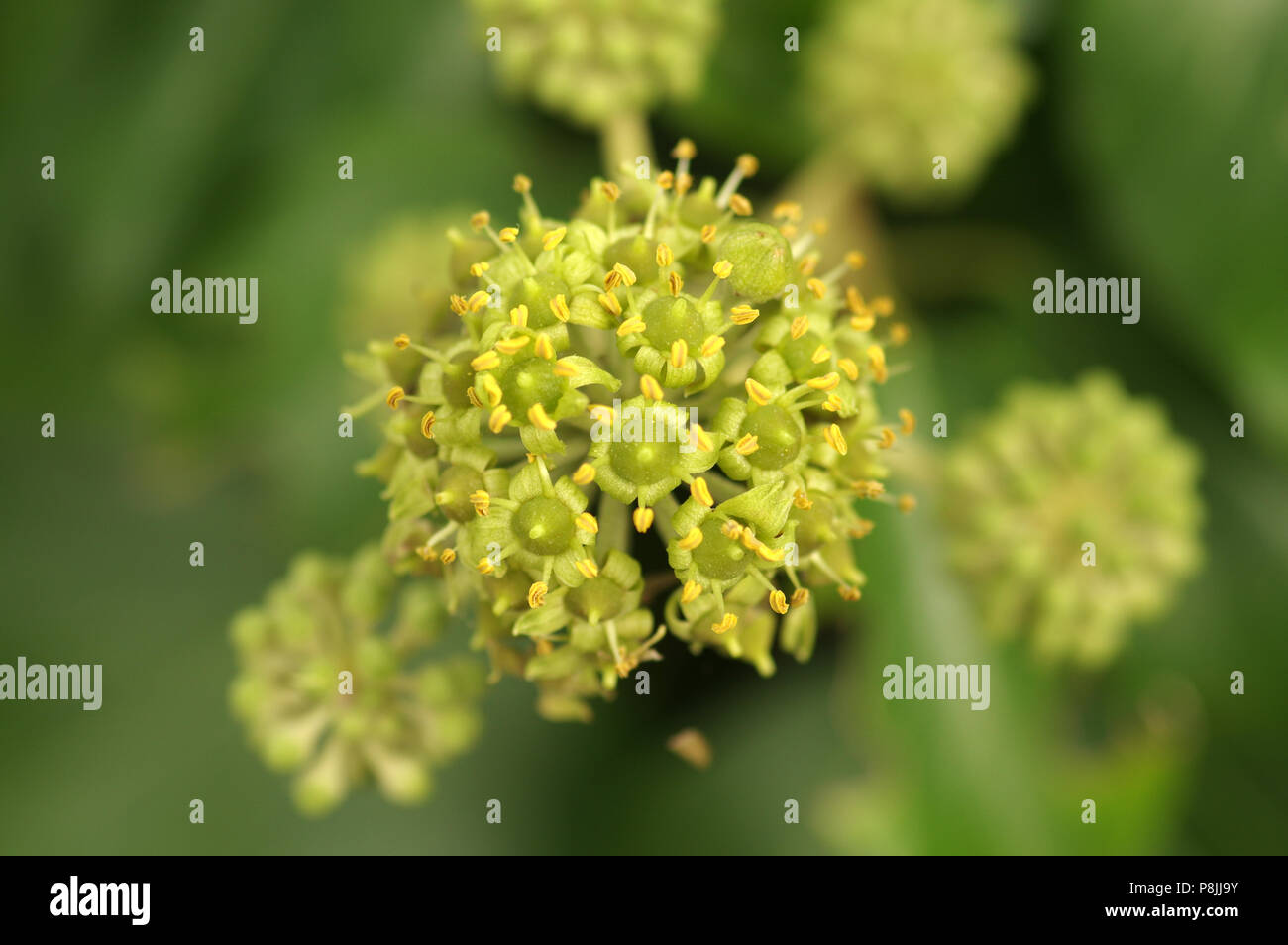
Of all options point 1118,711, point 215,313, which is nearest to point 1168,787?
point 1118,711

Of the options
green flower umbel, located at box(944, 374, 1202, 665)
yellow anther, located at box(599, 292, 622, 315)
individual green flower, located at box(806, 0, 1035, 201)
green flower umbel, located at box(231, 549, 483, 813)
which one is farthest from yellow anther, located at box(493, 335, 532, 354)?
individual green flower, located at box(806, 0, 1035, 201)

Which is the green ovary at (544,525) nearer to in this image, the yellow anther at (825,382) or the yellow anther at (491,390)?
the yellow anther at (491,390)

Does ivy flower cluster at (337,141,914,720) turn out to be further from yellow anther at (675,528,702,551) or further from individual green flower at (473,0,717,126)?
individual green flower at (473,0,717,126)

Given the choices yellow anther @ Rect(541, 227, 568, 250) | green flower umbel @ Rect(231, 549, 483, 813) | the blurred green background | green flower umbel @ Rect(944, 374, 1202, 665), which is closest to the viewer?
yellow anther @ Rect(541, 227, 568, 250)

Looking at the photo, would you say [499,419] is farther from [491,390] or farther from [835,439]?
[835,439]

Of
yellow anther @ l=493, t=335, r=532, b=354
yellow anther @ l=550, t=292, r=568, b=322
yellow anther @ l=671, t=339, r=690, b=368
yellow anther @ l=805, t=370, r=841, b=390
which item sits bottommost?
yellow anther @ l=805, t=370, r=841, b=390
